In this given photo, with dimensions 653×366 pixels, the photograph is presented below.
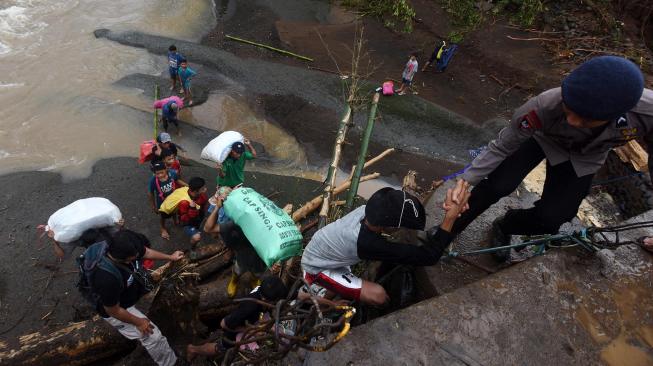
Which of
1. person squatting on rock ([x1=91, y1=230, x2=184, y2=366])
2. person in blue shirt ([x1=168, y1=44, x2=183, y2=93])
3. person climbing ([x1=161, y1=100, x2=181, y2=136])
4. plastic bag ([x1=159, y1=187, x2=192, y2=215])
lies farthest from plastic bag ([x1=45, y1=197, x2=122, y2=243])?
person in blue shirt ([x1=168, y1=44, x2=183, y2=93])

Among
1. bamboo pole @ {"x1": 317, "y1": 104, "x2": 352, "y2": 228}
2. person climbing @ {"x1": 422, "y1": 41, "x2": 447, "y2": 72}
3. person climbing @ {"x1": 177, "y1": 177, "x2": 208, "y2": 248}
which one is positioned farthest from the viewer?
person climbing @ {"x1": 422, "y1": 41, "x2": 447, "y2": 72}

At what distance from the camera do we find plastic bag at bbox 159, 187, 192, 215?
17.7 ft

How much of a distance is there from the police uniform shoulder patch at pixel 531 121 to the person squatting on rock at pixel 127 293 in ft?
10.9

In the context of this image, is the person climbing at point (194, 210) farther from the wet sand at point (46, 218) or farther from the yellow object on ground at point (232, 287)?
the yellow object on ground at point (232, 287)

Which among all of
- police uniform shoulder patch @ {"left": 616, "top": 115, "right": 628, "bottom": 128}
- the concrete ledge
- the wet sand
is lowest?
the wet sand

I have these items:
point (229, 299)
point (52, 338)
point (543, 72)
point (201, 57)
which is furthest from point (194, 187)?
point (543, 72)

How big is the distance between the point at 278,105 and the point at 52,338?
24.9 ft

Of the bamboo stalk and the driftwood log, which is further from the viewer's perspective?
the bamboo stalk

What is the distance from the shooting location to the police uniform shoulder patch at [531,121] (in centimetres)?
286

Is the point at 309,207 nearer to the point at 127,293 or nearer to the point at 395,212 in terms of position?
the point at 127,293

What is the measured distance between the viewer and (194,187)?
5.15 m

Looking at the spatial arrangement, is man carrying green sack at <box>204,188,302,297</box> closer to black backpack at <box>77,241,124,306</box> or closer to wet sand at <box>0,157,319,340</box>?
black backpack at <box>77,241,124,306</box>

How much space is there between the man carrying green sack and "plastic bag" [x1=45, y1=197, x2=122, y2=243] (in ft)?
3.76

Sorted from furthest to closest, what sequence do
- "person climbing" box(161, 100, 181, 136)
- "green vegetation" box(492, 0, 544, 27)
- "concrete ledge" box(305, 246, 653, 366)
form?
"green vegetation" box(492, 0, 544, 27) → "person climbing" box(161, 100, 181, 136) → "concrete ledge" box(305, 246, 653, 366)
